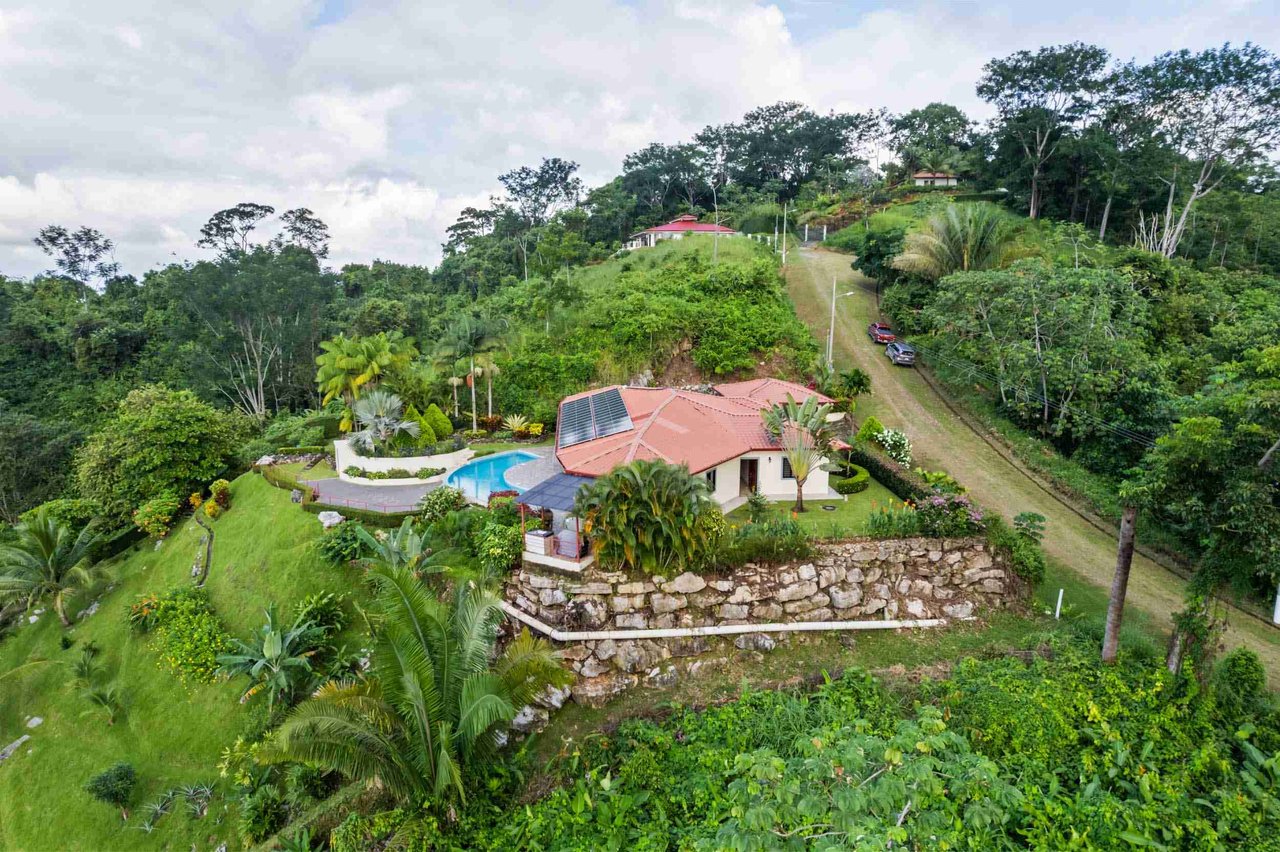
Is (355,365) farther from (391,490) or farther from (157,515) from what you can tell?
(157,515)

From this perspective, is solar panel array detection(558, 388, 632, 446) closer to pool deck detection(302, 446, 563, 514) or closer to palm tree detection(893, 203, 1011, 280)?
pool deck detection(302, 446, 563, 514)

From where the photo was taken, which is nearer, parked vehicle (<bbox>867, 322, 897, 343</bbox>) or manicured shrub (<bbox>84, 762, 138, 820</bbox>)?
manicured shrub (<bbox>84, 762, 138, 820</bbox>)

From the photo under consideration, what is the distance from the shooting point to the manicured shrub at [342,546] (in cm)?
1841

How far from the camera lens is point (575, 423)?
2161 cm

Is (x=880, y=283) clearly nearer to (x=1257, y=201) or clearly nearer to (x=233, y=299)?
(x=1257, y=201)

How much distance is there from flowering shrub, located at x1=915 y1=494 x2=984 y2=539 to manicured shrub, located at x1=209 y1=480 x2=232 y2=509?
27.3 metres

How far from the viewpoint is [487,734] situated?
36.9 feet

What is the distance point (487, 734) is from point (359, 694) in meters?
2.62

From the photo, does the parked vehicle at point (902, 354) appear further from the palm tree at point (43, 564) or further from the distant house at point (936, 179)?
the palm tree at point (43, 564)

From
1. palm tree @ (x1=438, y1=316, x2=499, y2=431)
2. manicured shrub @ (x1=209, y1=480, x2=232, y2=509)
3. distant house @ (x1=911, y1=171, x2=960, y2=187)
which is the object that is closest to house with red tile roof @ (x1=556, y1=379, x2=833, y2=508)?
palm tree @ (x1=438, y1=316, x2=499, y2=431)

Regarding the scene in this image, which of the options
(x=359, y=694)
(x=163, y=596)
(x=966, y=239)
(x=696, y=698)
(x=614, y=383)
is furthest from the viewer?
(x=966, y=239)

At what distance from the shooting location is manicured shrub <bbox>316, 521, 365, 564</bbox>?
60.4 ft

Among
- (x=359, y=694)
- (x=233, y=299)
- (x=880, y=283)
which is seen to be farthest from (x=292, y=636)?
(x=880, y=283)

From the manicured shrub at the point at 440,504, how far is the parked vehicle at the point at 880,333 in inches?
1046
